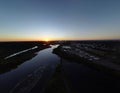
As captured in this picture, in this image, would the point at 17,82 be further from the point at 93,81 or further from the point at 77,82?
the point at 93,81

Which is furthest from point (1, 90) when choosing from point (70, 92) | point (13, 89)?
point (70, 92)

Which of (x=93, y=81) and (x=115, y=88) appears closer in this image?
(x=115, y=88)

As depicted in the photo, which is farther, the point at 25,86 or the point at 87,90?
the point at 25,86

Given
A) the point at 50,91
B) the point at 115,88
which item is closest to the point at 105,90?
the point at 115,88

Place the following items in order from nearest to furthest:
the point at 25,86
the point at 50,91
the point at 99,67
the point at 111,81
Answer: the point at 50,91 < the point at 25,86 < the point at 111,81 < the point at 99,67

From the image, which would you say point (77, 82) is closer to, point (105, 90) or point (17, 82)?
point (105, 90)

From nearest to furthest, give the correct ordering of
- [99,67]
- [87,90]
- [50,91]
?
[50,91], [87,90], [99,67]

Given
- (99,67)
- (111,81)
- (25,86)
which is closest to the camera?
(25,86)

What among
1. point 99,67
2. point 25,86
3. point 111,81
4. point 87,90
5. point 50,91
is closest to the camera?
point 50,91

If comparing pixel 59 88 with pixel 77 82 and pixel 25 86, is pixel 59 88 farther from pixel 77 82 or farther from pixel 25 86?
pixel 25 86
